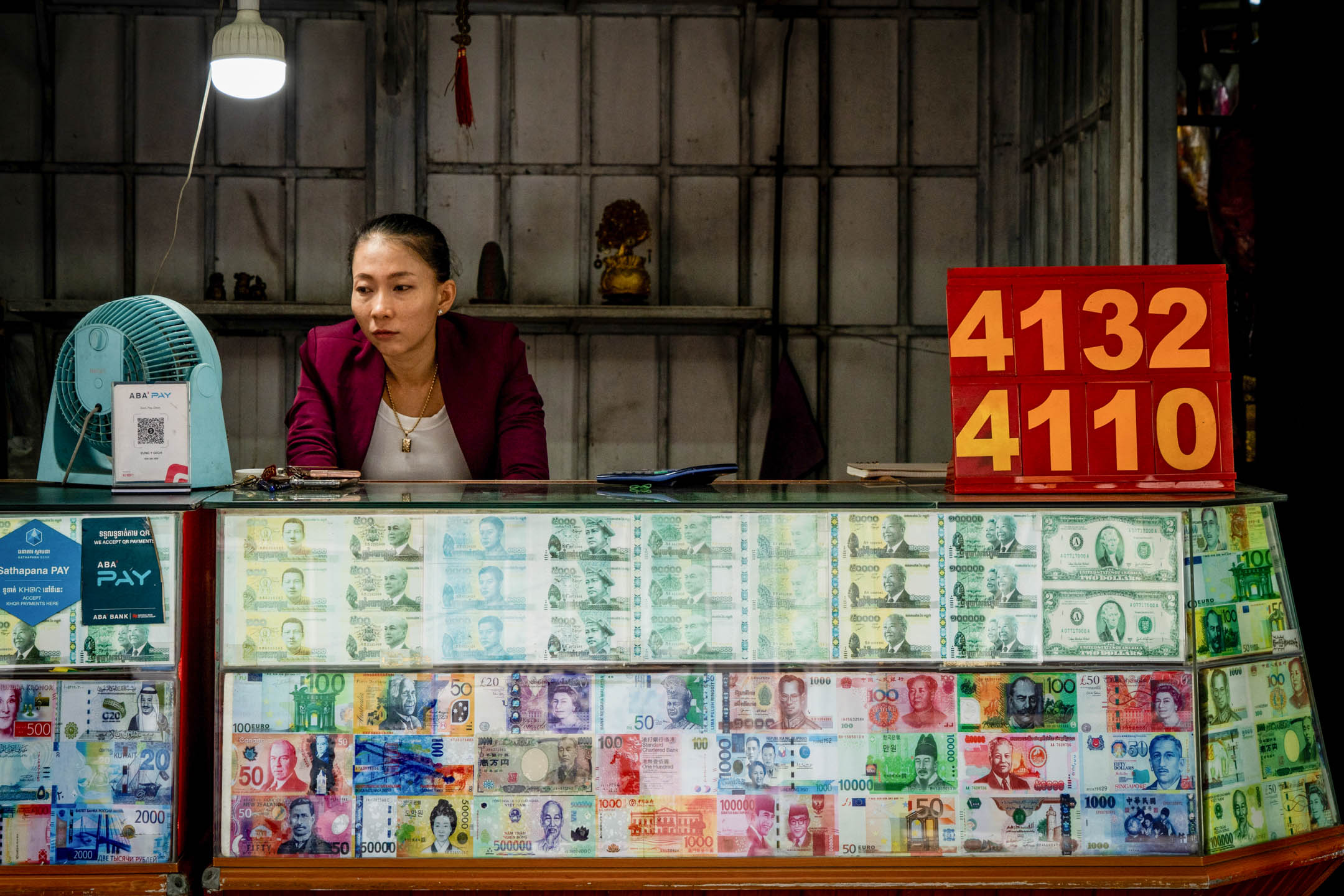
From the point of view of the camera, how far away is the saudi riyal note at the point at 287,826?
164 centimetres

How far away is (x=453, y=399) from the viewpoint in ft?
7.98

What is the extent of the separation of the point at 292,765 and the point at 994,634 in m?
1.15

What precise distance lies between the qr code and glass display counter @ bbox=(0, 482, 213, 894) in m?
0.18

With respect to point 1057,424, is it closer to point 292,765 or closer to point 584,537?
point 584,537

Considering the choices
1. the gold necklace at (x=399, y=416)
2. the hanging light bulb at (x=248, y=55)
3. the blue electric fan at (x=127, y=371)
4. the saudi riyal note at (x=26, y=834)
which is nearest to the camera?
the saudi riyal note at (x=26, y=834)

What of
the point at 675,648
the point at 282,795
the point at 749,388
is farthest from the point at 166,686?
the point at 749,388

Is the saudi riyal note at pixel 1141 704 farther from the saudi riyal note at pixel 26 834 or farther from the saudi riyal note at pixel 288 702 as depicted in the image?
the saudi riyal note at pixel 26 834

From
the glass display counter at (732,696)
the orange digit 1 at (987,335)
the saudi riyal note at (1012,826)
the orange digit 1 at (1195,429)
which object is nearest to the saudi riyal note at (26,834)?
the glass display counter at (732,696)

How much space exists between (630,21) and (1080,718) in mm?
4203

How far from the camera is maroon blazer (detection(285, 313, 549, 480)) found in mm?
2352

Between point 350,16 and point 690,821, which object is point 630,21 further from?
point 690,821

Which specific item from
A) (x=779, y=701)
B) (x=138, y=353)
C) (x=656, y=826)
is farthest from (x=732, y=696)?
(x=138, y=353)

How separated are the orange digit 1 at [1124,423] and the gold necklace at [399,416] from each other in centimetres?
144

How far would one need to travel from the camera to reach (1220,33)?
4086 millimetres
